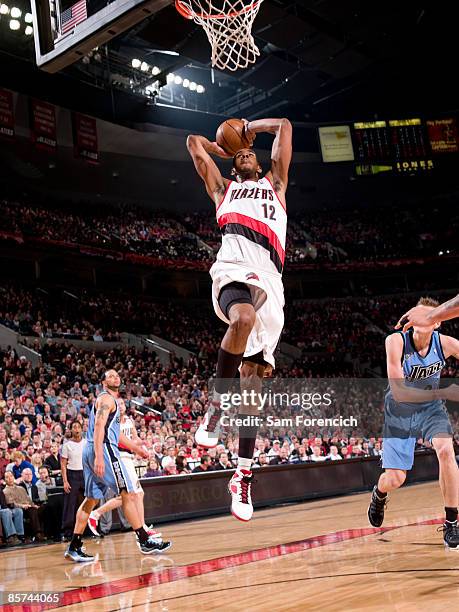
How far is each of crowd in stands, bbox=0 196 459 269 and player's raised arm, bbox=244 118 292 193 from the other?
16.4 metres

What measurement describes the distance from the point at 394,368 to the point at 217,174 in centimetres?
240

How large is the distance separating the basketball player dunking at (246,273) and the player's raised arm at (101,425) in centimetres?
264

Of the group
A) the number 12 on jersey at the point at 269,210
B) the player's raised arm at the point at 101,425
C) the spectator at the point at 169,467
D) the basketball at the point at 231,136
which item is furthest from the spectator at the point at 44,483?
the basketball at the point at 231,136

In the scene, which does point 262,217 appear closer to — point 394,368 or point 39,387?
point 394,368

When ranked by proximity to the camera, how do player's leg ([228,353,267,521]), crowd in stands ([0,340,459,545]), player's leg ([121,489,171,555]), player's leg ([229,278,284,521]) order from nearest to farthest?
1. player's leg ([228,353,267,521])
2. player's leg ([229,278,284,521])
3. player's leg ([121,489,171,555])
4. crowd in stands ([0,340,459,545])

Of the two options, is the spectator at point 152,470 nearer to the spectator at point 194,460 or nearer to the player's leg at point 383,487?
the spectator at point 194,460

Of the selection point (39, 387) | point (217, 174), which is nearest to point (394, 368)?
point (217, 174)

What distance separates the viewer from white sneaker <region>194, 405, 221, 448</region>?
4.41m

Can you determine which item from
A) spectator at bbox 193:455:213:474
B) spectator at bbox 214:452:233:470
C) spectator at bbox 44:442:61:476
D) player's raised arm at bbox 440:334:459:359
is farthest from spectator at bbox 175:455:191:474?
player's raised arm at bbox 440:334:459:359

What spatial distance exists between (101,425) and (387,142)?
20.8m

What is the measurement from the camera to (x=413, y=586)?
4.47 meters

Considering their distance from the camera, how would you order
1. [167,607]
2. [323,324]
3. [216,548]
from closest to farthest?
[167,607]
[216,548]
[323,324]

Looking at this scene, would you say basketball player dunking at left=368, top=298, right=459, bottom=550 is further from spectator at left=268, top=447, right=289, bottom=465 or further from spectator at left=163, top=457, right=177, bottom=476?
spectator at left=268, top=447, right=289, bottom=465

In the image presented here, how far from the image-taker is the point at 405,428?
6.18 meters
